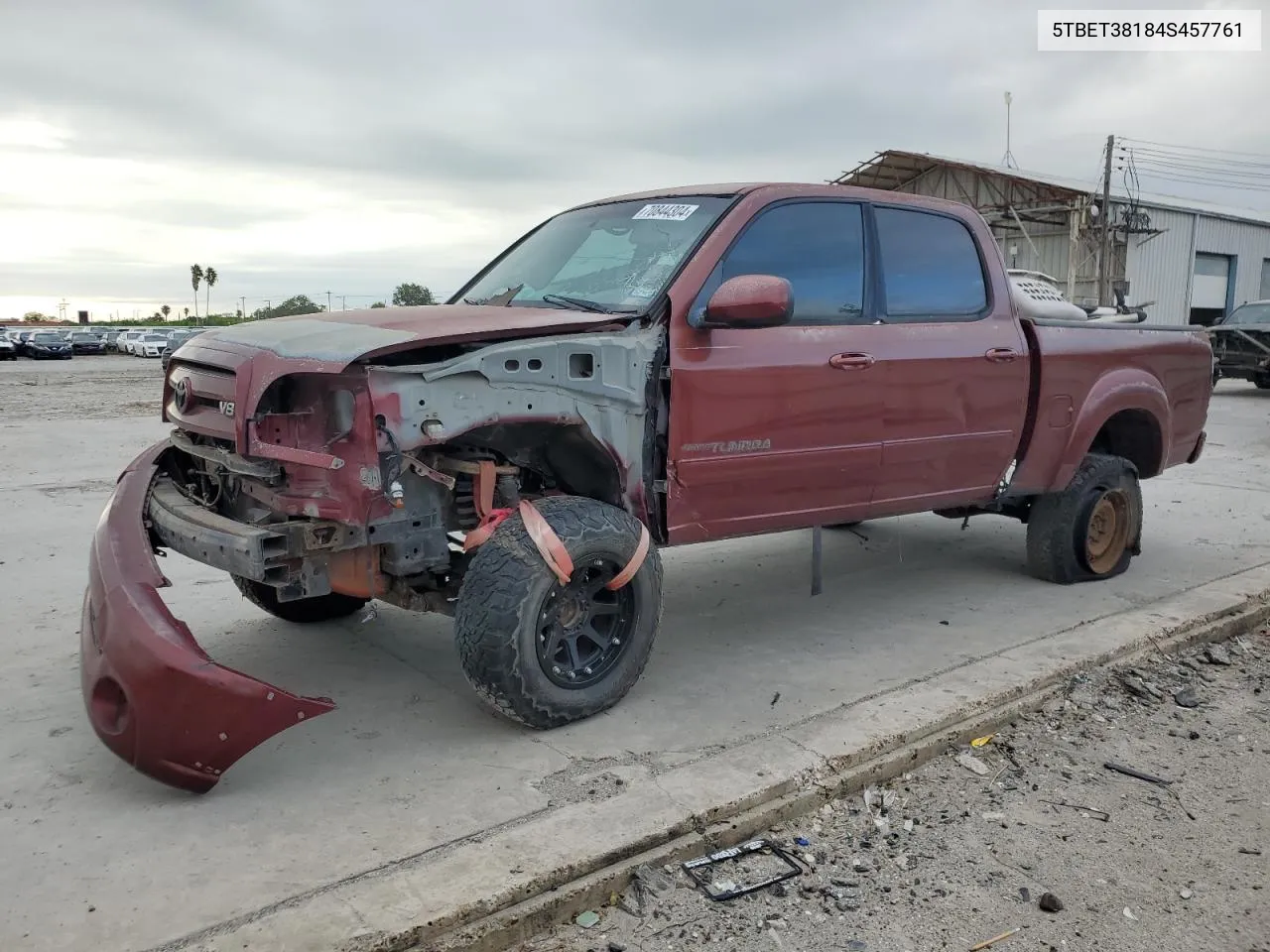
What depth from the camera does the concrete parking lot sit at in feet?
8.87

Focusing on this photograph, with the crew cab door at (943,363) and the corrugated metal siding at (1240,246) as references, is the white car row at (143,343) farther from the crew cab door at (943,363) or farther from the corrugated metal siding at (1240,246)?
the crew cab door at (943,363)

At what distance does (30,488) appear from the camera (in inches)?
320

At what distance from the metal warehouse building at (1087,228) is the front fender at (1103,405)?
2220cm

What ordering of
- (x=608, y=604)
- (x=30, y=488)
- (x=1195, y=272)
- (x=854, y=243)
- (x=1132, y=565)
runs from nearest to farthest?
1. (x=608, y=604)
2. (x=854, y=243)
3. (x=1132, y=565)
4. (x=30, y=488)
5. (x=1195, y=272)

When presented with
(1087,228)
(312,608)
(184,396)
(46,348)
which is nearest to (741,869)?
(184,396)

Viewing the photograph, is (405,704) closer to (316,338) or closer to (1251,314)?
(316,338)

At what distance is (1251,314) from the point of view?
58.4ft

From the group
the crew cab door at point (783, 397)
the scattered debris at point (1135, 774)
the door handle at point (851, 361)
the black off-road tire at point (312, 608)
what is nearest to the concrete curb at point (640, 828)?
the scattered debris at point (1135, 774)

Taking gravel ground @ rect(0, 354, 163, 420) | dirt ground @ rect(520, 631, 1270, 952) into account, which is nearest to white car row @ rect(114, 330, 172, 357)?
gravel ground @ rect(0, 354, 163, 420)

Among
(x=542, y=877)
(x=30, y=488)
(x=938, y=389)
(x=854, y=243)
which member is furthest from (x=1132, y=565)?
(x=30, y=488)

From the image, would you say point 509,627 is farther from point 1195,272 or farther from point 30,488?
point 1195,272

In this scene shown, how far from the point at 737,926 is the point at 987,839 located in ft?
3.01

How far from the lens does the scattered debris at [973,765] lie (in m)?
3.51

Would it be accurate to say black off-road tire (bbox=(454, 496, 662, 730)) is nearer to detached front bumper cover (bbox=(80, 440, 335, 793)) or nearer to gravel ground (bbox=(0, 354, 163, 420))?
detached front bumper cover (bbox=(80, 440, 335, 793))
